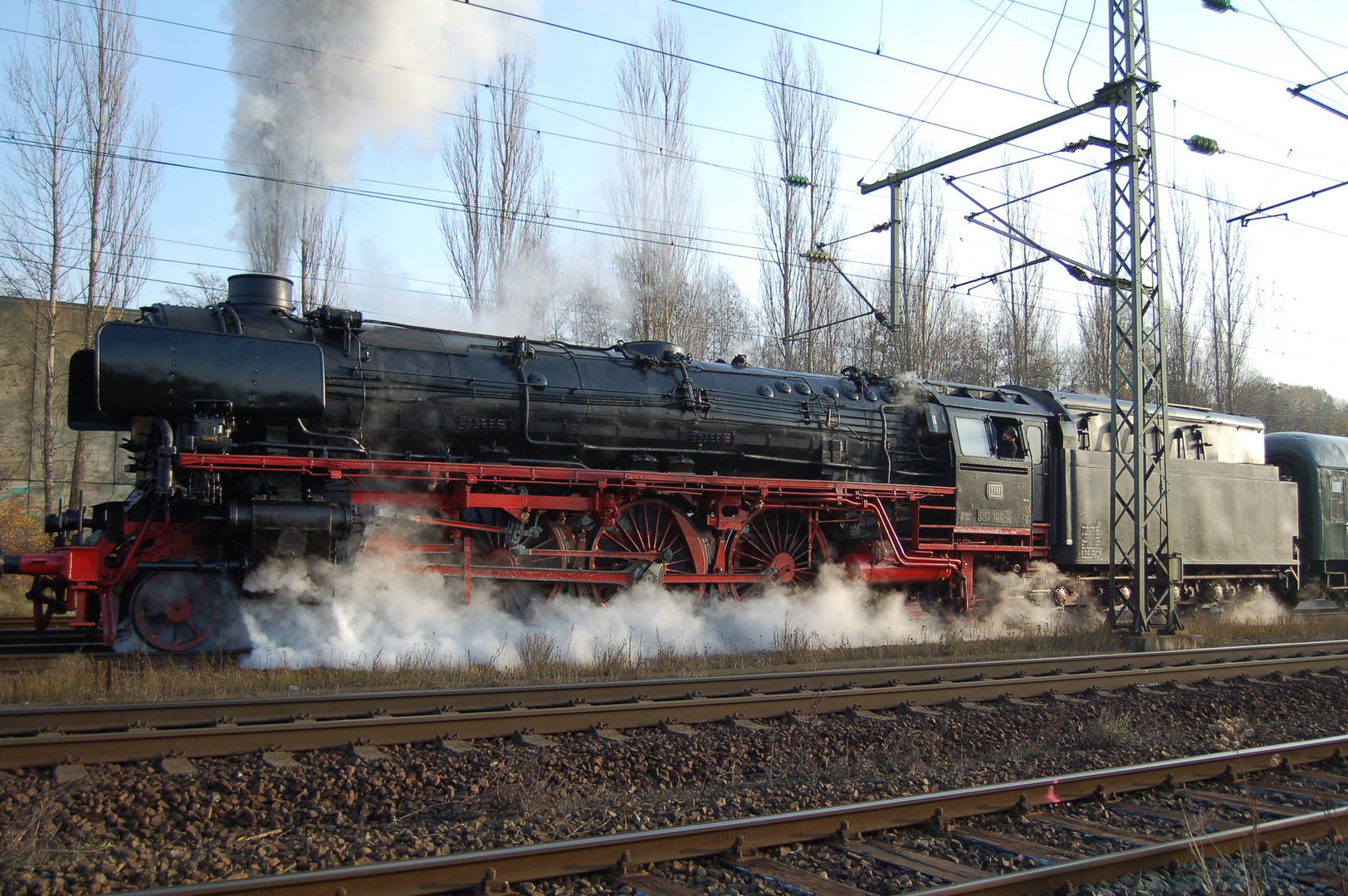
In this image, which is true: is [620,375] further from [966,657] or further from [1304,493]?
[1304,493]

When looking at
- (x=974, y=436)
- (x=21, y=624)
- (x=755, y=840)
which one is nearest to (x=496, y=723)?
(x=755, y=840)

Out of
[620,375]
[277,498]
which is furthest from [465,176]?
[277,498]

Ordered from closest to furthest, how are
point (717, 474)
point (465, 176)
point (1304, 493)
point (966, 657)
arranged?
1. point (966, 657)
2. point (717, 474)
3. point (1304, 493)
4. point (465, 176)

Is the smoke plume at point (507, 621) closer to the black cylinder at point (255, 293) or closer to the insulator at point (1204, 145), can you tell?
the black cylinder at point (255, 293)

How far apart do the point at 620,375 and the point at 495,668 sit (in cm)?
372

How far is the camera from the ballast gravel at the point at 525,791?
4.00m

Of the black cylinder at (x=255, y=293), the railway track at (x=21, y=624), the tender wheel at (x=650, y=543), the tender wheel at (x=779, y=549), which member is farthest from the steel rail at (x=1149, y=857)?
the railway track at (x=21, y=624)

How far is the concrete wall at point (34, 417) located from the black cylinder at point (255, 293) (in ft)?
58.5

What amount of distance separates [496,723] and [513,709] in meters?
0.49

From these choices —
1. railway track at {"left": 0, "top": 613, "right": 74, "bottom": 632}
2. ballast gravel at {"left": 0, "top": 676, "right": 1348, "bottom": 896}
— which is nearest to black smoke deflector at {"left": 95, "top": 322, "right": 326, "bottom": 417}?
ballast gravel at {"left": 0, "top": 676, "right": 1348, "bottom": 896}

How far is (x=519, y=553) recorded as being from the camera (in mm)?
9656

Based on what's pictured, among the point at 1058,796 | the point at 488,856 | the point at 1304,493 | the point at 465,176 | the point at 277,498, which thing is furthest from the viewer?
the point at 465,176

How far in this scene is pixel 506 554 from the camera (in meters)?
9.73

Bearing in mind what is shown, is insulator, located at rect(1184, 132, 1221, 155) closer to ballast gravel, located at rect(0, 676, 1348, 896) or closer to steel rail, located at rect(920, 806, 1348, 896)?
ballast gravel, located at rect(0, 676, 1348, 896)
